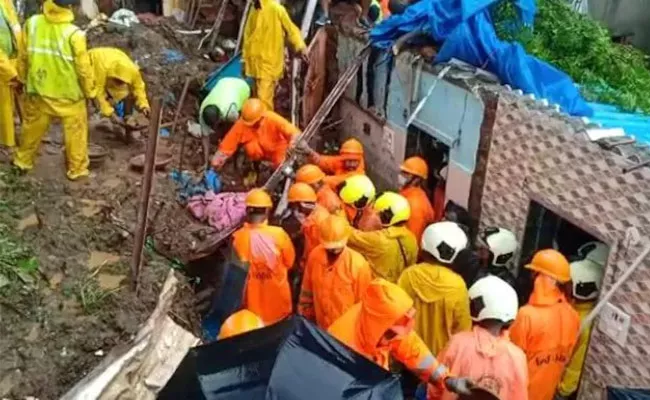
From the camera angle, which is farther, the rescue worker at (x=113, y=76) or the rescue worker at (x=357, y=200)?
the rescue worker at (x=113, y=76)

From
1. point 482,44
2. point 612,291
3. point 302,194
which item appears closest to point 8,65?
point 302,194

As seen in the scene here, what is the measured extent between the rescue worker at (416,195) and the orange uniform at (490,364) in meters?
2.47

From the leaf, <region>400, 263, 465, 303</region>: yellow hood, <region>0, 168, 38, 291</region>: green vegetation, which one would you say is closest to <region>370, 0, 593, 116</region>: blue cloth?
<region>400, 263, 465, 303</region>: yellow hood

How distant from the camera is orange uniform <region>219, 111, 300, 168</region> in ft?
29.7

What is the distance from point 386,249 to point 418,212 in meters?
0.91

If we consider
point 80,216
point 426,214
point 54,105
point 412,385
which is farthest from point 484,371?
point 54,105

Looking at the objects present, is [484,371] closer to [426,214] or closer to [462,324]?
[462,324]

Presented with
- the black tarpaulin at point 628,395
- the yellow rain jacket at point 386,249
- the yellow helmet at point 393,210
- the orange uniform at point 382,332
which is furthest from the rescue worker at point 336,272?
the black tarpaulin at point 628,395

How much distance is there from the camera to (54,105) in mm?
7895

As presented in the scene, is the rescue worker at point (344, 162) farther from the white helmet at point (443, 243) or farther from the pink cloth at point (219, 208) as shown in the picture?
the white helmet at point (443, 243)

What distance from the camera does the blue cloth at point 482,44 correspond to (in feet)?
25.2

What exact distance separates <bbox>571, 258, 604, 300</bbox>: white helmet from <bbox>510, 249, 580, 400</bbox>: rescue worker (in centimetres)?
25

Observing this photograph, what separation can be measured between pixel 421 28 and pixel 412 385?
13.7 feet

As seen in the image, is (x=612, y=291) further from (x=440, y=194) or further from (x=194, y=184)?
(x=194, y=184)
